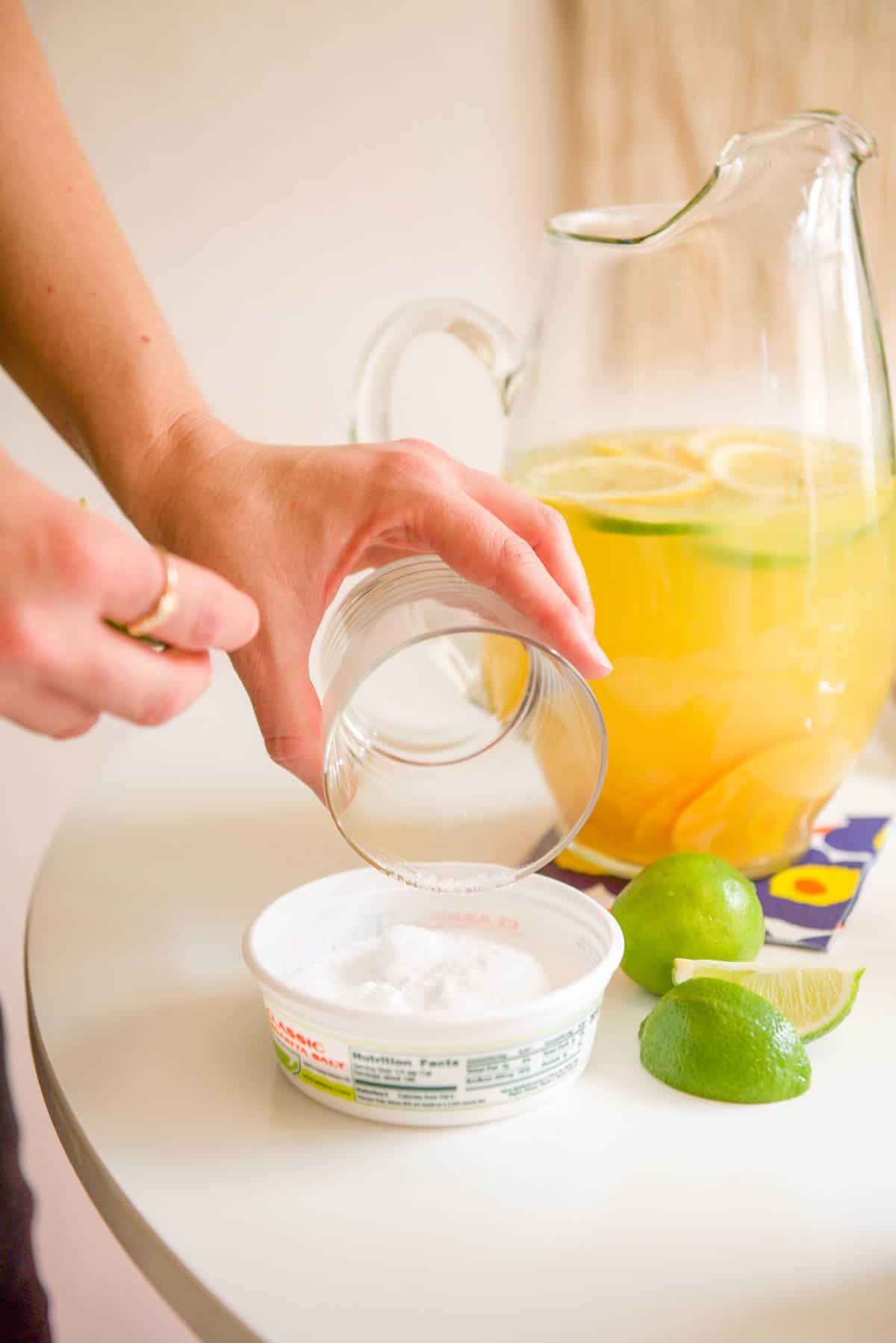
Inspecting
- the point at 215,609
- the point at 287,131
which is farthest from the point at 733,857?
the point at 287,131

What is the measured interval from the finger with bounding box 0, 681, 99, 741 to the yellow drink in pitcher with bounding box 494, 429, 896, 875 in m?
0.33

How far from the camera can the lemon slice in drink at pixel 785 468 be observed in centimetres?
82

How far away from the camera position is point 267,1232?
557mm

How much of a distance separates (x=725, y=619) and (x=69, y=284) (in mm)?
505

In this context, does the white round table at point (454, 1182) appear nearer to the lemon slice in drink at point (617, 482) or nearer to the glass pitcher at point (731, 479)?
the glass pitcher at point (731, 479)

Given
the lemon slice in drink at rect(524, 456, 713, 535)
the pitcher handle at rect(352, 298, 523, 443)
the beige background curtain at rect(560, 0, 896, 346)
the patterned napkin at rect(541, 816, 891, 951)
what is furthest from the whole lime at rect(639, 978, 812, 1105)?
the beige background curtain at rect(560, 0, 896, 346)

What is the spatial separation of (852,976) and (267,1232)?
0.35m

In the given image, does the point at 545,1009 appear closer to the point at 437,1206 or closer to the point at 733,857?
the point at 437,1206

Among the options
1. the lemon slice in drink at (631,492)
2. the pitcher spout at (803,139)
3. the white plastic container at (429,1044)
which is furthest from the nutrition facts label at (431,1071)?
the pitcher spout at (803,139)

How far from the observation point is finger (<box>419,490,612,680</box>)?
0.67 m

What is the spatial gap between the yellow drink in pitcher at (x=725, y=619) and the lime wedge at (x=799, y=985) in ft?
0.45

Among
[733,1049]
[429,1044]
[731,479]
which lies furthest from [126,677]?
[731,479]

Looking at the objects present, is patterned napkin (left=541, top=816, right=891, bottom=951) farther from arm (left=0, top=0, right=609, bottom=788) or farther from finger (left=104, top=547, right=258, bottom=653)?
finger (left=104, top=547, right=258, bottom=653)

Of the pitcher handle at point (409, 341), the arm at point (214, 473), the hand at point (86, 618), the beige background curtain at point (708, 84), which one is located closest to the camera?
the hand at point (86, 618)
